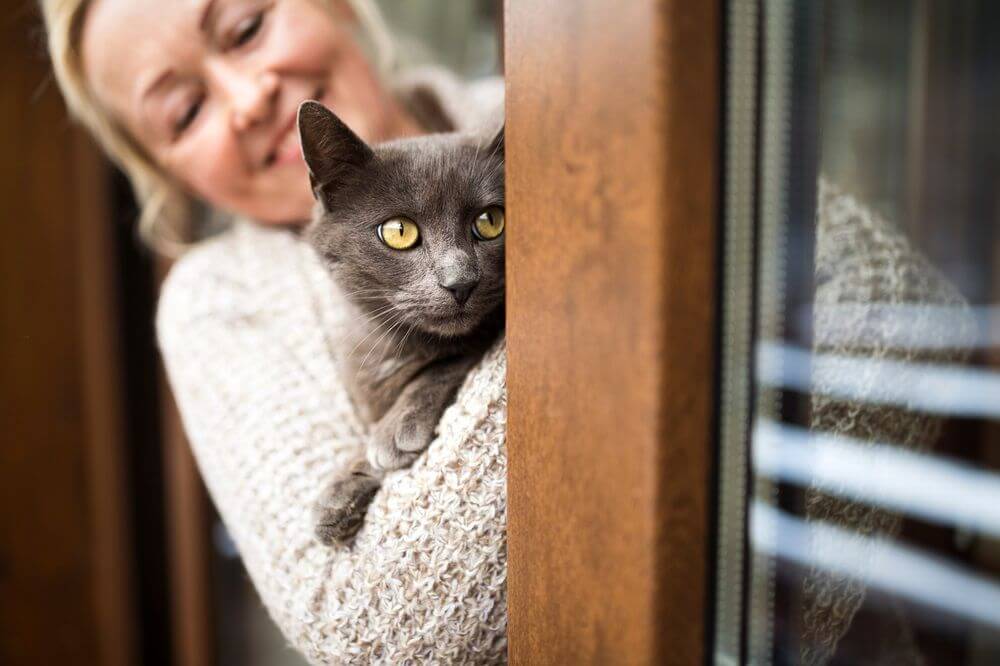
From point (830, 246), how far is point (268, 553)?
66cm

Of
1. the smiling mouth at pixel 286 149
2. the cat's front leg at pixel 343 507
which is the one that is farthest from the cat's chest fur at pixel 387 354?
the smiling mouth at pixel 286 149

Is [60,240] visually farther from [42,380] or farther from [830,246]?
[830,246]

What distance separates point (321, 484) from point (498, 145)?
0.42 metres

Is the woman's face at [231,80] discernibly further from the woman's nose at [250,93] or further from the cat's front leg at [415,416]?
the cat's front leg at [415,416]

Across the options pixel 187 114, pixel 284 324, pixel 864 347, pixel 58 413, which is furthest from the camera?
pixel 58 413

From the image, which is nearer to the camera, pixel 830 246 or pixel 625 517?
pixel 625 517

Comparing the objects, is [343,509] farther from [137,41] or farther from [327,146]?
[137,41]

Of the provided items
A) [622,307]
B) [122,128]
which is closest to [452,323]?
[622,307]

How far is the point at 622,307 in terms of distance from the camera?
1.30 feet

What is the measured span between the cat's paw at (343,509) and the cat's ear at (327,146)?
1.05 ft

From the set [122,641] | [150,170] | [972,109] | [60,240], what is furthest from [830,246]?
[122,641]

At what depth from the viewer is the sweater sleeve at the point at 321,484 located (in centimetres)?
63

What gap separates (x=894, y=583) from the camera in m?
0.64

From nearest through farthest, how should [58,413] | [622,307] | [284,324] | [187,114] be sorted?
[622,307] < [187,114] < [284,324] < [58,413]
